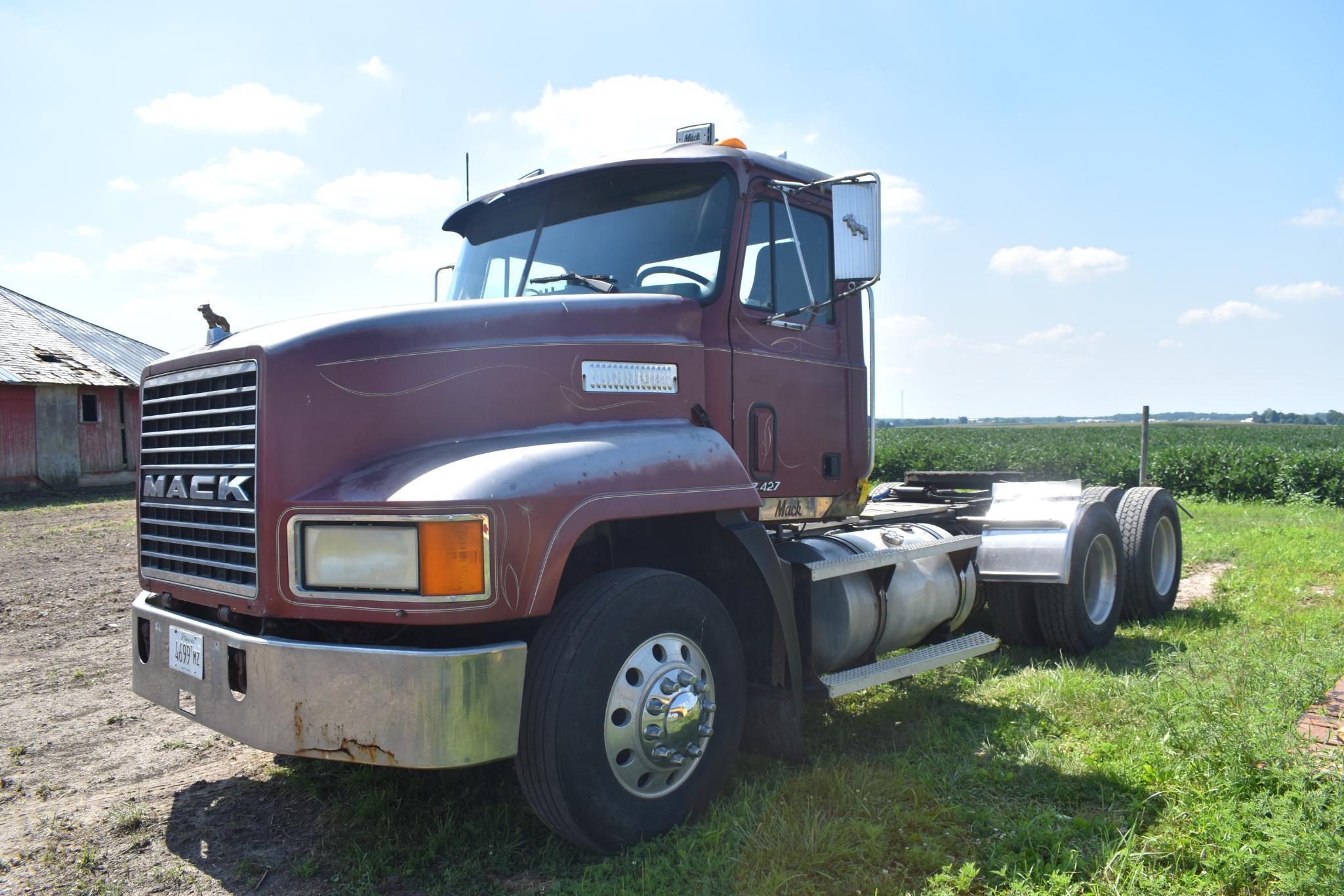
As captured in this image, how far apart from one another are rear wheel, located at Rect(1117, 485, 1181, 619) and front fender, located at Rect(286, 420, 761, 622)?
4.99 metres

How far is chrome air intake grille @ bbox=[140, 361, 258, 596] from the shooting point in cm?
319

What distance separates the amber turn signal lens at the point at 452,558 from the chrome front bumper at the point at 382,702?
198 millimetres

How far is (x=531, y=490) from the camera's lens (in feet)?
9.68

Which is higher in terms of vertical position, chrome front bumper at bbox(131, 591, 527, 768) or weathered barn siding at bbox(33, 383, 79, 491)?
weathered barn siding at bbox(33, 383, 79, 491)

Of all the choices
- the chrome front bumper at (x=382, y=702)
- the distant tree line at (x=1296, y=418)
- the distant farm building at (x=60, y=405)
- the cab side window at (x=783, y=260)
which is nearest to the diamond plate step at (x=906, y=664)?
the chrome front bumper at (x=382, y=702)

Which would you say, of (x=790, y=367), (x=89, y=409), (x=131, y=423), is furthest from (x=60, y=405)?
(x=790, y=367)

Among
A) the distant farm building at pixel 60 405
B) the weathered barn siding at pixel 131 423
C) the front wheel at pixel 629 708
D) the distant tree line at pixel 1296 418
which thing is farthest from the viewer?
the distant tree line at pixel 1296 418

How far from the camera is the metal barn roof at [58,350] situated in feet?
71.9

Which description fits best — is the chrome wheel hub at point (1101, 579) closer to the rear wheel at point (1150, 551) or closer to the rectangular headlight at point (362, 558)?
the rear wheel at point (1150, 551)

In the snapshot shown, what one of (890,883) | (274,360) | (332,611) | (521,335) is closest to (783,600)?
(890,883)

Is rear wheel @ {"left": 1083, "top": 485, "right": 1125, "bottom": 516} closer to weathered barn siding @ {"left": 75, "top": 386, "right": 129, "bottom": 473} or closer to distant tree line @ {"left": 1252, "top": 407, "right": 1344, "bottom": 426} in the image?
weathered barn siding @ {"left": 75, "top": 386, "right": 129, "bottom": 473}

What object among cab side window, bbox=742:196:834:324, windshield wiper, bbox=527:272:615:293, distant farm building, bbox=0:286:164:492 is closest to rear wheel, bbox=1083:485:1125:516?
cab side window, bbox=742:196:834:324

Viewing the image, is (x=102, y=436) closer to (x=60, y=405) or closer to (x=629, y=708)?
(x=60, y=405)

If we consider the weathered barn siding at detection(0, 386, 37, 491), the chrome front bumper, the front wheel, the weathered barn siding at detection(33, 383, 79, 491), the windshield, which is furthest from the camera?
the weathered barn siding at detection(33, 383, 79, 491)
